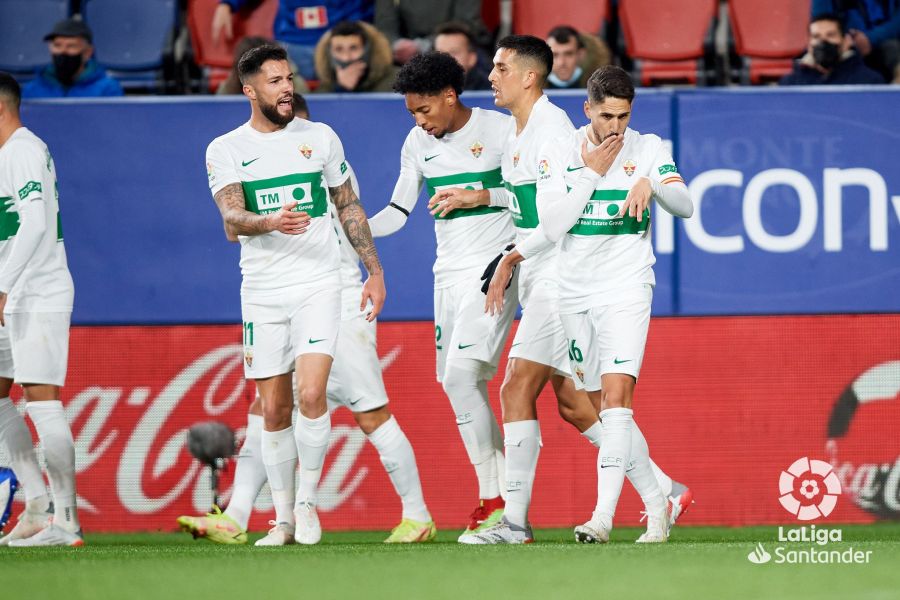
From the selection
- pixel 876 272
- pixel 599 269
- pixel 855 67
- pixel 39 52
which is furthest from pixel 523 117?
pixel 39 52

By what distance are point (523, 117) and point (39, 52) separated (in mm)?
5288

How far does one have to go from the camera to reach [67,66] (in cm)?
1040

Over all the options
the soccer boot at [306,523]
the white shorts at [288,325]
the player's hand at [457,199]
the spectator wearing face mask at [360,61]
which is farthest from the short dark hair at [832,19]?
the soccer boot at [306,523]

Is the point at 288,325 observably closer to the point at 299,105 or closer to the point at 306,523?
the point at 306,523

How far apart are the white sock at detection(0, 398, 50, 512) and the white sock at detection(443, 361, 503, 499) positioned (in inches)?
83.8

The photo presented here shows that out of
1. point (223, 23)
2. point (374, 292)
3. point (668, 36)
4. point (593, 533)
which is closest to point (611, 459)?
point (593, 533)

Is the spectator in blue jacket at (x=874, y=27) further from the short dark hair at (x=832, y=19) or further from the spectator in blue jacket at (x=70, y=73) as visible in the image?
the spectator in blue jacket at (x=70, y=73)

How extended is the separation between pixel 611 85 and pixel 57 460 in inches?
130

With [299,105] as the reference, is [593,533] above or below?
below

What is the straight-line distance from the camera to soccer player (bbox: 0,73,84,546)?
7.61 metres

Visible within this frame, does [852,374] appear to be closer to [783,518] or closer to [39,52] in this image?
[783,518]

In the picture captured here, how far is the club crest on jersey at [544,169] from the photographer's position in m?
7.02

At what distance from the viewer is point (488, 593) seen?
512 cm

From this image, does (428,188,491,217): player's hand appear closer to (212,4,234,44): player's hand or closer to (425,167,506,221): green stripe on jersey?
(425,167,506,221): green stripe on jersey
